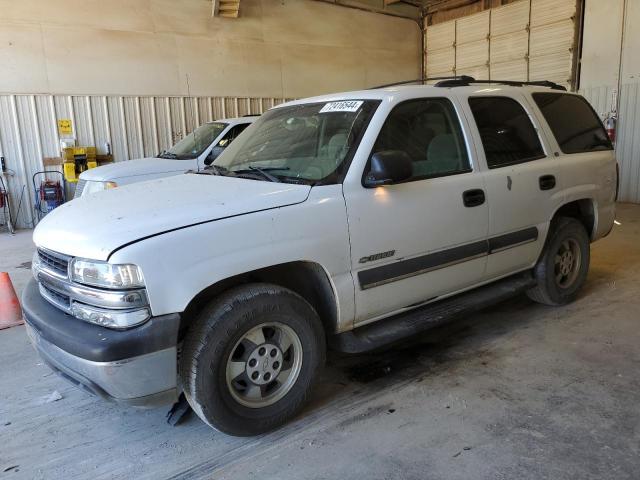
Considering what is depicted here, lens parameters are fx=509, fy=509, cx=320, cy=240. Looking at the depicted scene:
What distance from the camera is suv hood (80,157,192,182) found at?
7.14 meters

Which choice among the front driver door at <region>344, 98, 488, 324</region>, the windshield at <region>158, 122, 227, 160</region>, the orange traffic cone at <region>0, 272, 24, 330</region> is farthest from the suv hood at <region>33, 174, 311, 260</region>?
the windshield at <region>158, 122, 227, 160</region>

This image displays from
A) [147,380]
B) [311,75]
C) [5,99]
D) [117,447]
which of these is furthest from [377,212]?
[311,75]

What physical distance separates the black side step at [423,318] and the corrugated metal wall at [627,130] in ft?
25.5

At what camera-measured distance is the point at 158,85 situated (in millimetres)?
10867

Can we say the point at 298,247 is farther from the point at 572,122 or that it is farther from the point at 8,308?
the point at 8,308

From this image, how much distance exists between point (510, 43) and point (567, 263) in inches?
386

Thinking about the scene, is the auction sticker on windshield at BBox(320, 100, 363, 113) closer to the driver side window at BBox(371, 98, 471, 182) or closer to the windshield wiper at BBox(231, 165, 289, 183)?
the driver side window at BBox(371, 98, 471, 182)

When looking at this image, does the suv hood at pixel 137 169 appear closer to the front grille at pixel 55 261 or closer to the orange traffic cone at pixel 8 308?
the orange traffic cone at pixel 8 308

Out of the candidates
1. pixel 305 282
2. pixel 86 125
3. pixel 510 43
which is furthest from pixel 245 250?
pixel 510 43

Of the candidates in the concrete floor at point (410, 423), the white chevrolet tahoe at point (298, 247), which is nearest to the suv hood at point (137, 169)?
the concrete floor at point (410, 423)

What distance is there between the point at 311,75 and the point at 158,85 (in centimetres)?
402

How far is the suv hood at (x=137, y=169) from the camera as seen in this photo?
7.14 metres

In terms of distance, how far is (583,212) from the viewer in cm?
456

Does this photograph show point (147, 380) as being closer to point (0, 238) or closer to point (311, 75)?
point (0, 238)
